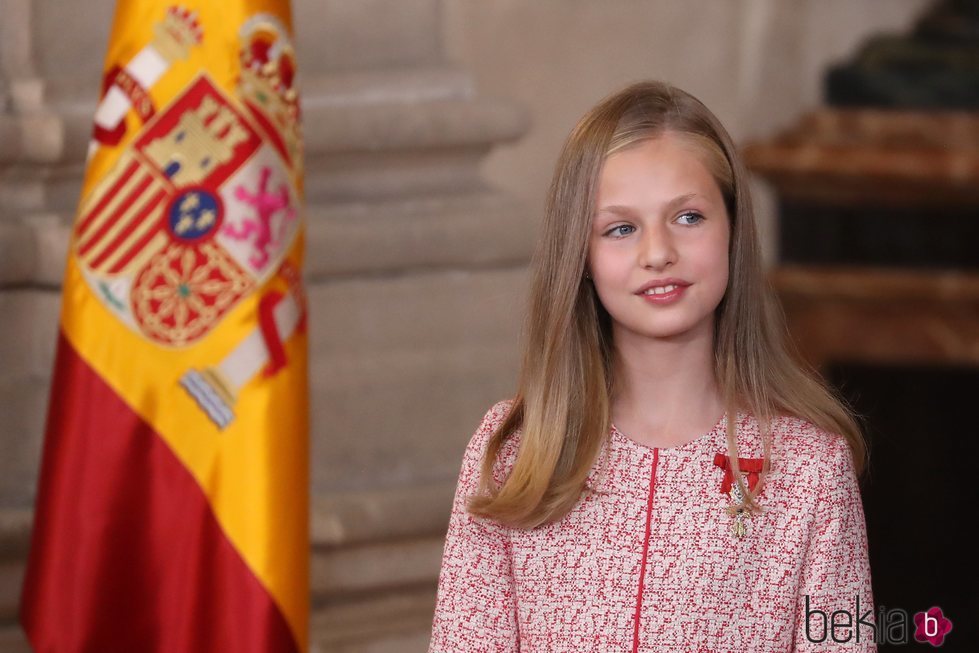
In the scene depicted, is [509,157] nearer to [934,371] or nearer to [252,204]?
[934,371]

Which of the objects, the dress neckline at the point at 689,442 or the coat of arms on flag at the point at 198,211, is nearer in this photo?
the dress neckline at the point at 689,442

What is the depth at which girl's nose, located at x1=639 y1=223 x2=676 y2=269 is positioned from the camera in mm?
1670

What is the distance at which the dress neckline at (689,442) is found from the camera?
5.75 ft

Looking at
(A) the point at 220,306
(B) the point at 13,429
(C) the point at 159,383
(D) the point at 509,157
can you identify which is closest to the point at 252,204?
(A) the point at 220,306

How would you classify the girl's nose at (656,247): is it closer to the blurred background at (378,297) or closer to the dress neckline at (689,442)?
the dress neckline at (689,442)

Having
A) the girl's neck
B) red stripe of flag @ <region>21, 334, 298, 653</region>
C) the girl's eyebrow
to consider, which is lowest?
red stripe of flag @ <region>21, 334, 298, 653</region>

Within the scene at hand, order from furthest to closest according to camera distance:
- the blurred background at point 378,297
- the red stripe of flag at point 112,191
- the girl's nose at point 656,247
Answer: the blurred background at point 378,297 < the red stripe of flag at point 112,191 < the girl's nose at point 656,247

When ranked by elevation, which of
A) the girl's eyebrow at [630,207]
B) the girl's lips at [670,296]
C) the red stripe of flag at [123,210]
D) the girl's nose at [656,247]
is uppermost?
the red stripe of flag at [123,210]

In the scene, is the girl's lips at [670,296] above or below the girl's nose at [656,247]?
below

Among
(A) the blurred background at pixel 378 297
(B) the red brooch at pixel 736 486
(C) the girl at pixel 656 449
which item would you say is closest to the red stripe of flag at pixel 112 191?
(A) the blurred background at pixel 378 297

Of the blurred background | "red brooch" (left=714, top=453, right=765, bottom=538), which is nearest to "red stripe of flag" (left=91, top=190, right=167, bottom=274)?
the blurred background

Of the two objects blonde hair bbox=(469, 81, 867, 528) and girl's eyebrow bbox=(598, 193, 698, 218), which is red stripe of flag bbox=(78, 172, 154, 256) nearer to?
blonde hair bbox=(469, 81, 867, 528)

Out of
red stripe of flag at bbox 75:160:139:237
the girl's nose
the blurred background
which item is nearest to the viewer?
the girl's nose

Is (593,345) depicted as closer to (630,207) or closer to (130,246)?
(630,207)
